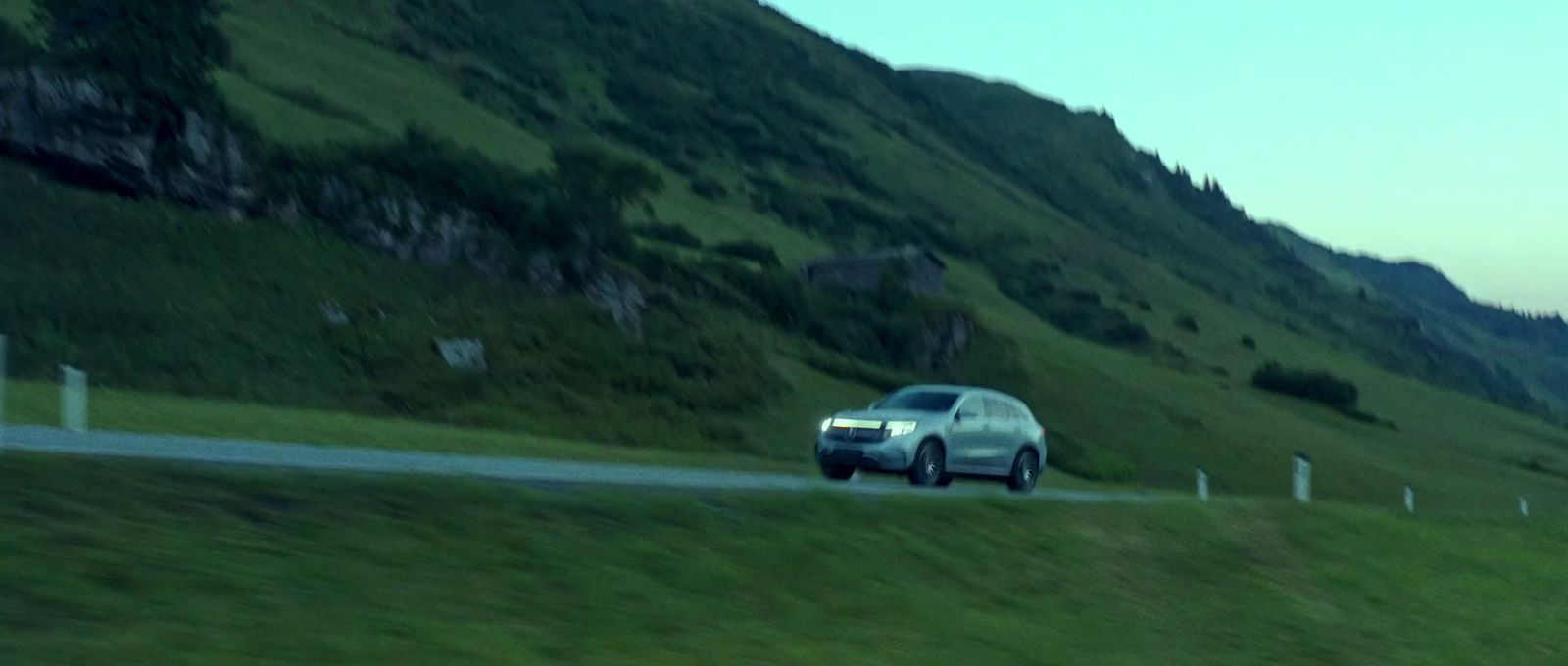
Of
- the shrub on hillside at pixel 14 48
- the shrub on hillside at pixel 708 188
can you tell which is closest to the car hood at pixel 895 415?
the shrub on hillside at pixel 14 48

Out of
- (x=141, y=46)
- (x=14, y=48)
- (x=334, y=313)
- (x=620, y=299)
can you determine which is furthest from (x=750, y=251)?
(x=14, y=48)

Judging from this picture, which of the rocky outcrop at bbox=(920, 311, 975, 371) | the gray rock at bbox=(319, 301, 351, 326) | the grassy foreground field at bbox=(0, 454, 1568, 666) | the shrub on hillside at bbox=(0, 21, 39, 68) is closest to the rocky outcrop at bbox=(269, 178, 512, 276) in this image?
the gray rock at bbox=(319, 301, 351, 326)

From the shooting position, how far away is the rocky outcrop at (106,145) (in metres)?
45.8

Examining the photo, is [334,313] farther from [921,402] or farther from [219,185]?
[921,402]

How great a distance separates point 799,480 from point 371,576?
14.1 metres

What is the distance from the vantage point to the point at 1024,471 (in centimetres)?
2692

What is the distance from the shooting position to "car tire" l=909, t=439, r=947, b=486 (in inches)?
977

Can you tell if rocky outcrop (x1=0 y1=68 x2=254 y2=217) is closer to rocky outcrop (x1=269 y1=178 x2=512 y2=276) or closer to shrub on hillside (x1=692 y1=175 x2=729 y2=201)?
rocky outcrop (x1=269 y1=178 x2=512 y2=276)

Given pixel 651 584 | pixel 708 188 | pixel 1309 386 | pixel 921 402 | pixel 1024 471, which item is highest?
pixel 708 188

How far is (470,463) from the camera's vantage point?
21.3m

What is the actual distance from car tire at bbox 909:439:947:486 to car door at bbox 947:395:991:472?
0.53 ft

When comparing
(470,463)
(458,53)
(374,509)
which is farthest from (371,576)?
(458,53)

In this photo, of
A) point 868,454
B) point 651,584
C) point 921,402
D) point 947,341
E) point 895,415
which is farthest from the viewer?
point 947,341

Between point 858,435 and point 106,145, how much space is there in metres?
28.5
